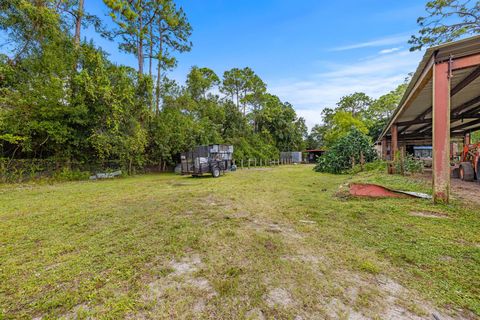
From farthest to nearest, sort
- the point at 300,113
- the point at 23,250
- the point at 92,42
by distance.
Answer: the point at 300,113 < the point at 92,42 < the point at 23,250

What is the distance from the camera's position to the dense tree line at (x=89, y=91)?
9617 millimetres

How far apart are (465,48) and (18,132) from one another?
15.6 metres

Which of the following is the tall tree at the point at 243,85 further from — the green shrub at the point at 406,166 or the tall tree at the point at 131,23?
the green shrub at the point at 406,166

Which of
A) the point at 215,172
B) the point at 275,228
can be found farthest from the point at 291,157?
the point at 275,228

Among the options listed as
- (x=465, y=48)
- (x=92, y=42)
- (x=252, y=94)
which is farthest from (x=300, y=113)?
(x=465, y=48)

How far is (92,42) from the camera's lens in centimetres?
1238

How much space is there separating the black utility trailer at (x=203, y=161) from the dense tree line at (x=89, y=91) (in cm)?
327

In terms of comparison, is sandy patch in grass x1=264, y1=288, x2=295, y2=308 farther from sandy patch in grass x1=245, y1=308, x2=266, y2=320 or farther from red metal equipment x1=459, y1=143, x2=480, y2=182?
red metal equipment x1=459, y1=143, x2=480, y2=182

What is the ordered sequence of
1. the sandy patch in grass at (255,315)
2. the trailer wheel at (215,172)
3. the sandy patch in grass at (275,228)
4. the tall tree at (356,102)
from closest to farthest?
the sandy patch in grass at (255,315) < the sandy patch in grass at (275,228) < the trailer wheel at (215,172) < the tall tree at (356,102)

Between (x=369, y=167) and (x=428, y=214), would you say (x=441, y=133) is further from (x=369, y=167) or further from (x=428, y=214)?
(x=369, y=167)

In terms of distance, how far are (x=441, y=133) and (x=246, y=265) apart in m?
4.90

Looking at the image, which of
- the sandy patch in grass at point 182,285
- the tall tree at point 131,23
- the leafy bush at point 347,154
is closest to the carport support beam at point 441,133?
the sandy patch in grass at point 182,285

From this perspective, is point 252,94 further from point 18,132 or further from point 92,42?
point 18,132

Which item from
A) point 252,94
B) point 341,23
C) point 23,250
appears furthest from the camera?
point 252,94
